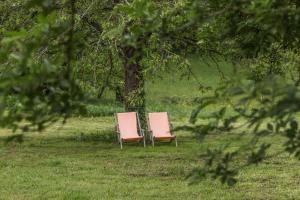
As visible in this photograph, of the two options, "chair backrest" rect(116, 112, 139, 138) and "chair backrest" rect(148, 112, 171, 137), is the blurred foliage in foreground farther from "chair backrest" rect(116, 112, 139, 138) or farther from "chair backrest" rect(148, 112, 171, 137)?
"chair backrest" rect(148, 112, 171, 137)

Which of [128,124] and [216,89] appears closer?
[216,89]

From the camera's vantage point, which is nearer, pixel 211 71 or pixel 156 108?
pixel 156 108

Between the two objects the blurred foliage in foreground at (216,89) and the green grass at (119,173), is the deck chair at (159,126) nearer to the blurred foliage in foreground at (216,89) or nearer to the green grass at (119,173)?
the green grass at (119,173)

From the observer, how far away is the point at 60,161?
11.5m

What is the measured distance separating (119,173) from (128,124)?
3.17 metres

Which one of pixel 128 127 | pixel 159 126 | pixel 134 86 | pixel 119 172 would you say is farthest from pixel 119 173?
pixel 134 86

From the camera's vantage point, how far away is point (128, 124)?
13500 mm

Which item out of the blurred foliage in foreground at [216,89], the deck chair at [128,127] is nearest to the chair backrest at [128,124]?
the deck chair at [128,127]

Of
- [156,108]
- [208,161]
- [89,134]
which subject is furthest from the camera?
[156,108]

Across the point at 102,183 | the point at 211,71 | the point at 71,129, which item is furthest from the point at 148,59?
the point at 211,71

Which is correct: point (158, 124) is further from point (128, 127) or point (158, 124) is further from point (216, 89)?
point (216, 89)

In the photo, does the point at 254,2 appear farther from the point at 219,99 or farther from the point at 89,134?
the point at 89,134

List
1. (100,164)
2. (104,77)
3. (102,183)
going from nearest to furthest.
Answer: (102,183) < (100,164) < (104,77)

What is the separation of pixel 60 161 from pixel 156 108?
10.4 meters
